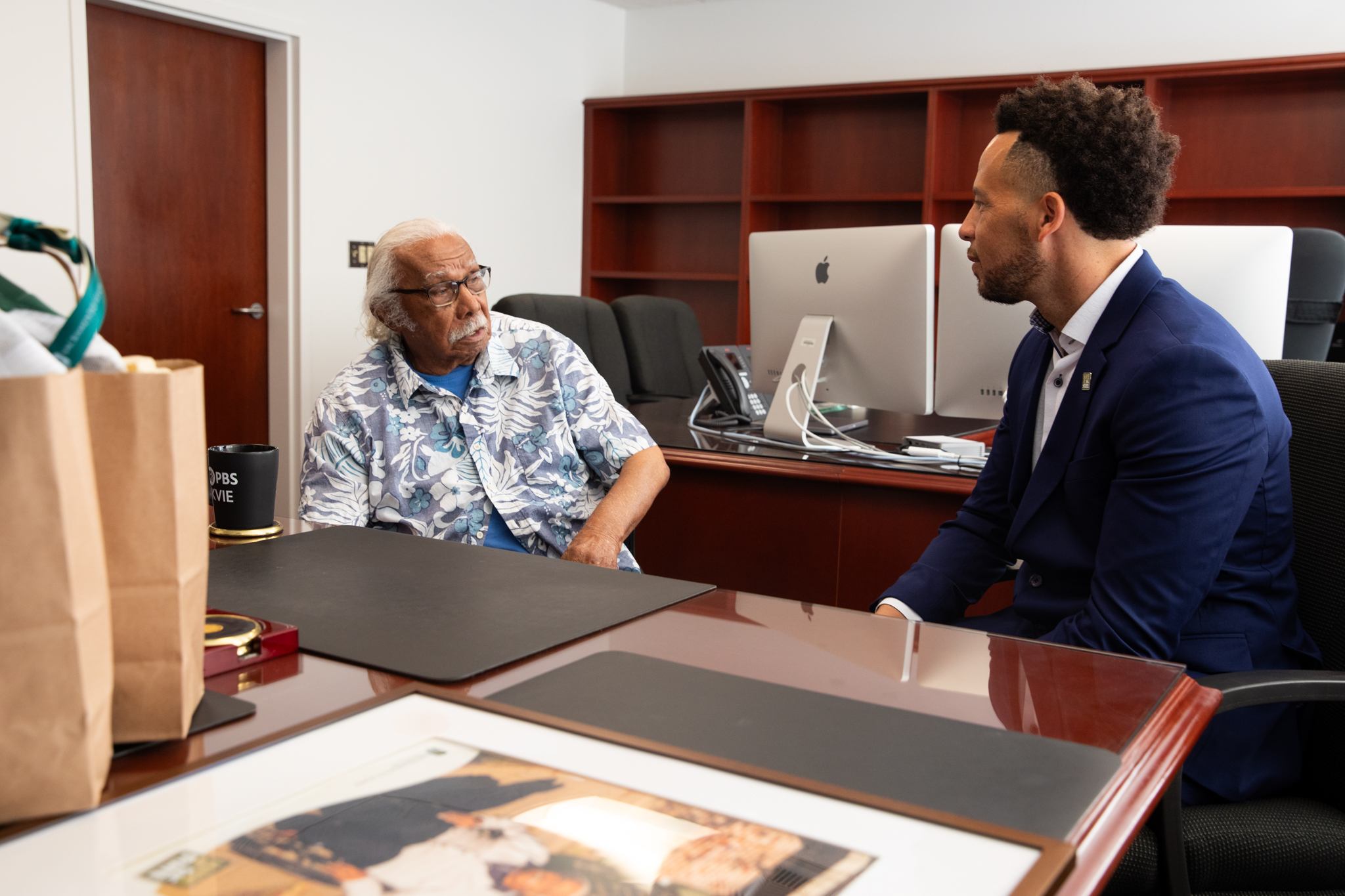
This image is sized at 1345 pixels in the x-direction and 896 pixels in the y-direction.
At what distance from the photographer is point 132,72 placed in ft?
13.0

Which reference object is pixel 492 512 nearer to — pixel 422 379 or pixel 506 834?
pixel 422 379

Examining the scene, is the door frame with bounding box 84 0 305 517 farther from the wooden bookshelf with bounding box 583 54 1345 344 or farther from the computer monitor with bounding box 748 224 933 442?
the computer monitor with bounding box 748 224 933 442

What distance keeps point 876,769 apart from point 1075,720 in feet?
0.62

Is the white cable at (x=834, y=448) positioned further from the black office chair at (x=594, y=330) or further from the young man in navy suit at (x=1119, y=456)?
the black office chair at (x=594, y=330)

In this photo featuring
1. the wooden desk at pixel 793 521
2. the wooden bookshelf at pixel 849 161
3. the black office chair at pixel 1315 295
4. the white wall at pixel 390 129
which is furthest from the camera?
the wooden bookshelf at pixel 849 161

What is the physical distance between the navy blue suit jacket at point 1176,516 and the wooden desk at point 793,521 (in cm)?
71

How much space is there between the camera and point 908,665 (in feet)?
2.81

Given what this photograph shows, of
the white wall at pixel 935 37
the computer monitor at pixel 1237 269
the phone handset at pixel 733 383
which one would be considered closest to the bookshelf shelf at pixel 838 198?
the white wall at pixel 935 37

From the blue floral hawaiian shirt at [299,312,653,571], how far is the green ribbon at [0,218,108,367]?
3.85 feet

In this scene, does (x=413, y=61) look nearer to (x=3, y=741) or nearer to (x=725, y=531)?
(x=725, y=531)

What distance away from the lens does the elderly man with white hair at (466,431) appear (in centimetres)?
181

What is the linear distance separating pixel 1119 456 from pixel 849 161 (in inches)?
183

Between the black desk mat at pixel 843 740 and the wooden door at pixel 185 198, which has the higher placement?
the wooden door at pixel 185 198

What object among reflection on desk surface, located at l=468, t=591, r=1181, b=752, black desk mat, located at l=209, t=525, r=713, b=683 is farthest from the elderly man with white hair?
reflection on desk surface, located at l=468, t=591, r=1181, b=752
